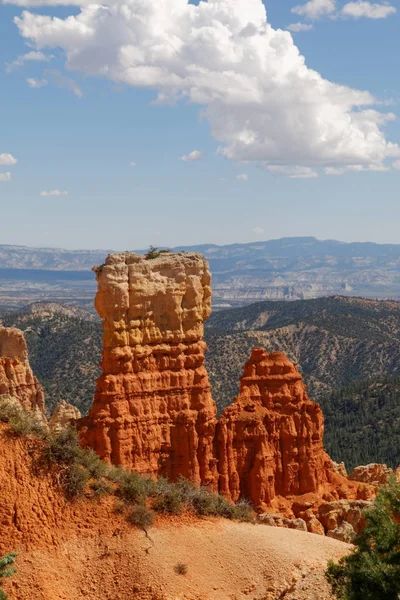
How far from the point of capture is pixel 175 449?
35.5 m

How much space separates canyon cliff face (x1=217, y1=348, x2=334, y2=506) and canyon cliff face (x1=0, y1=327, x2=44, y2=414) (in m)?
15.5

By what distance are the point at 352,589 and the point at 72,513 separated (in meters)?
9.76

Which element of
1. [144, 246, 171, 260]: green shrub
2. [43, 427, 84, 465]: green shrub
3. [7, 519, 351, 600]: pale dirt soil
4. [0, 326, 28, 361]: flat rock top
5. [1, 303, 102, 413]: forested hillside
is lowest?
[1, 303, 102, 413]: forested hillside

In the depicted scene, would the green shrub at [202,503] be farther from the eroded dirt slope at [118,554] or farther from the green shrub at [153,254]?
the green shrub at [153,254]

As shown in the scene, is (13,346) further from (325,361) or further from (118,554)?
(325,361)

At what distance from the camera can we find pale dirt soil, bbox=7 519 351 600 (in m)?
25.4

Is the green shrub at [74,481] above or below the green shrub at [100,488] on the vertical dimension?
above

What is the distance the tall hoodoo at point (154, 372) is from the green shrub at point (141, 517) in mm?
6140

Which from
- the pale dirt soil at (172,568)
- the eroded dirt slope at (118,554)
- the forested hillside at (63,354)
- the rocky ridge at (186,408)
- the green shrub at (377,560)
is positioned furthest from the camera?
the forested hillside at (63,354)

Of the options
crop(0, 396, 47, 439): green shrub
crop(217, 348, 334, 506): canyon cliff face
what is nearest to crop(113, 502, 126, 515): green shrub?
crop(0, 396, 47, 439): green shrub

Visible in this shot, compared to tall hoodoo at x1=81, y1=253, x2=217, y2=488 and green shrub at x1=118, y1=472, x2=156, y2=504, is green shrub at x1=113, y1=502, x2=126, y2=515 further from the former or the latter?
tall hoodoo at x1=81, y1=253, x2=217, y2=488

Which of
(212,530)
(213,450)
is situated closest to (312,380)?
(213,450)

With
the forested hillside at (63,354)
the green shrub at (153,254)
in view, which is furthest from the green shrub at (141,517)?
the forested hillside at (63,354)

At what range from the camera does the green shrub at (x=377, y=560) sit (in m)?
21.2
